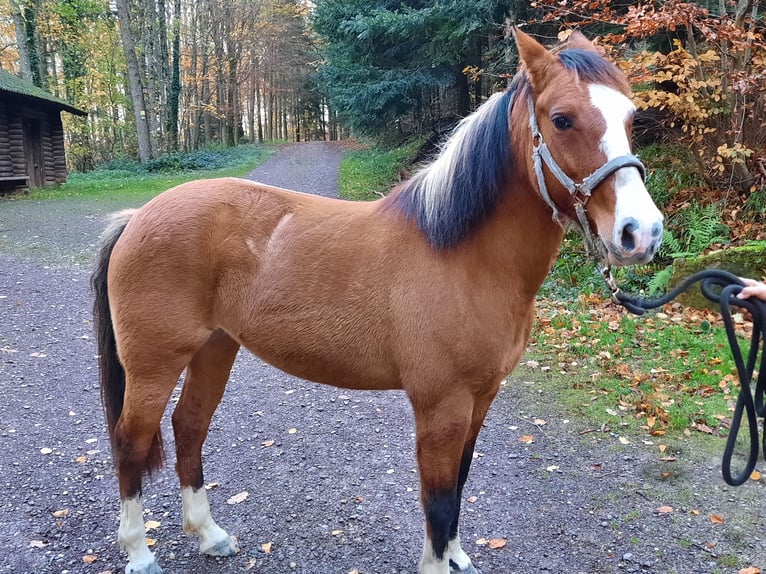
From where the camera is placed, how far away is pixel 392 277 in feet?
7.63

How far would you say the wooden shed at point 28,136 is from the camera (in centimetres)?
1798

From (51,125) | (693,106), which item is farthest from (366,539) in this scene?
(51,125)

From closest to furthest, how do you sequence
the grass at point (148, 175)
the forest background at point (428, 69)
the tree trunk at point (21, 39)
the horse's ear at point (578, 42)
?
the horse's ear at point (578, 42)
the forest background at point (428, 69)
the grass at point (148, 175)
the tree trunk at point (21, 39)

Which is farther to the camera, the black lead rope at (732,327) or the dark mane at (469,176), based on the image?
the dark mane at (469,176)

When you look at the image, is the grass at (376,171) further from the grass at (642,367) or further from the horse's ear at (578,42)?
the horse's ear at (578,42)

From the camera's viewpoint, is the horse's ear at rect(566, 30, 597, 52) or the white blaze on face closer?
the white blaze on face

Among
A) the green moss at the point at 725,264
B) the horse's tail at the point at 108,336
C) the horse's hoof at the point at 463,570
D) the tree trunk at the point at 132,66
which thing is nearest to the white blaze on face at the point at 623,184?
the horse's hoof at the point at 463,570

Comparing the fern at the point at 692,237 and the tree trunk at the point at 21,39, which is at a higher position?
the tree trunk at the point at 21,39

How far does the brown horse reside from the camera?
6.94 ft

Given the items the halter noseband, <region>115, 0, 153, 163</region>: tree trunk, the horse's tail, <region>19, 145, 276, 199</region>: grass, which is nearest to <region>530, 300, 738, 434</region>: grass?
the halter noseband

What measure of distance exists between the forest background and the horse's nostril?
431 centimetres

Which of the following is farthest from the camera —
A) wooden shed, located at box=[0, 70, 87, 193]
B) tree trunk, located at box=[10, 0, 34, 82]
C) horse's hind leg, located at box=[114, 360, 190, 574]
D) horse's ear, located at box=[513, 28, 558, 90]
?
tree trunk, located at box=[10, 0, 34, 82]

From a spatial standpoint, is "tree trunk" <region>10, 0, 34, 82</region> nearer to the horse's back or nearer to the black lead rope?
the horse's back

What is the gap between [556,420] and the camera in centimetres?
440
